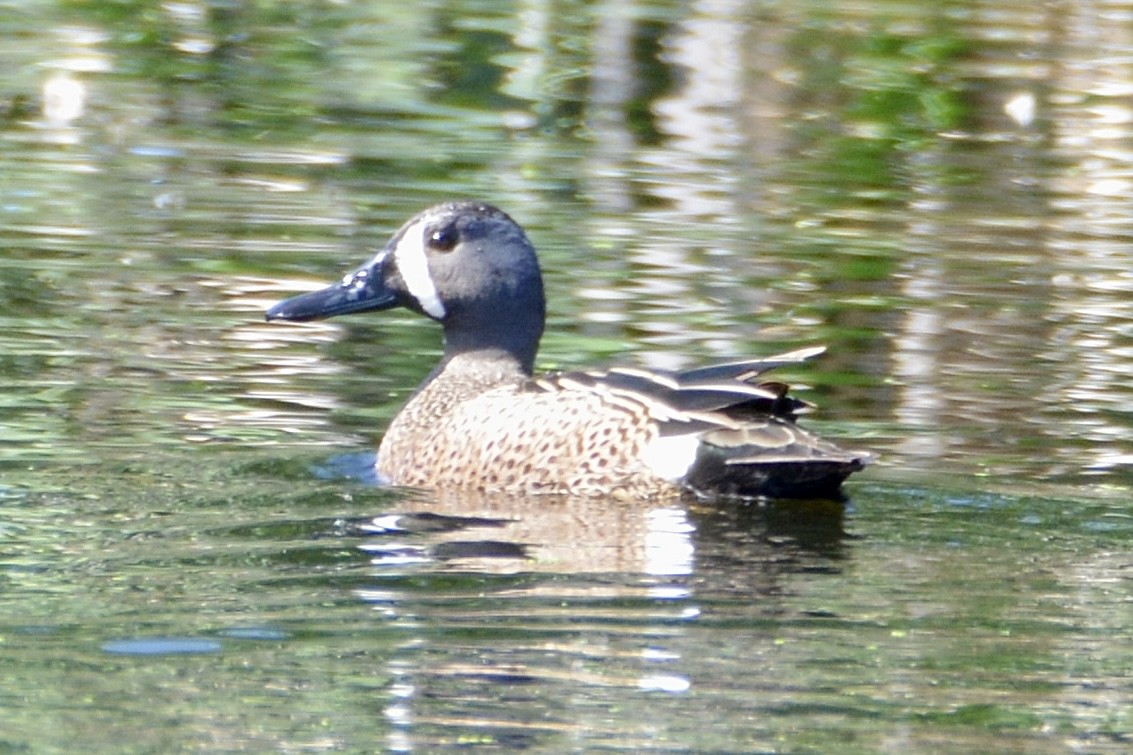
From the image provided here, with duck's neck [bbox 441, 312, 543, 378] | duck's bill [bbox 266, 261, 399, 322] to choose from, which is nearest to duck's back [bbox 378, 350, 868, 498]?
duck's neck [bbox 441, 312, 543, 378]

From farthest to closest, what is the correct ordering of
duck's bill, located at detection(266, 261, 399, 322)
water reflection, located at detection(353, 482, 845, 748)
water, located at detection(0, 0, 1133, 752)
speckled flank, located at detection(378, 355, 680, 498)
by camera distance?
duck's bill, located at detection(266, 261, 399, 322) < speckled flank, located at detection(378, 355, 680, 498) < water, located at detection(0, 0, 1133, 752) < water reflection, located at detection(353, 482, 845, 748)

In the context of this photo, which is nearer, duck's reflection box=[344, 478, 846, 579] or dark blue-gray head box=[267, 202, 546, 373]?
duck's reflection box=[344, 478, 846, 579]

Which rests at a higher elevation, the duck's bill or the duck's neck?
the duck's bill

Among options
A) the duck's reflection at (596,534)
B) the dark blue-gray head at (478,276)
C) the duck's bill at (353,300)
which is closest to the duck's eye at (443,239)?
the dark blue-gray head at (478,276)

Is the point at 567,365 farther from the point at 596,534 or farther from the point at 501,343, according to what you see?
the point at 596,534

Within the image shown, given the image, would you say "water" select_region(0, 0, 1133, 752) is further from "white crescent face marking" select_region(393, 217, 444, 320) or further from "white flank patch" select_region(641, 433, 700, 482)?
"white crescent face marking" select_region(393, 217, 444, 320)

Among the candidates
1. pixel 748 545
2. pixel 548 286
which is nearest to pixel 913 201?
pixel 548 286

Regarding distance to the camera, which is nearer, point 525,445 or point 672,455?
point 672,455

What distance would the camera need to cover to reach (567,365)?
932 cm

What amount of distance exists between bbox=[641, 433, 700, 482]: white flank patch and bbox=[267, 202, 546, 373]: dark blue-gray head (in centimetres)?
121

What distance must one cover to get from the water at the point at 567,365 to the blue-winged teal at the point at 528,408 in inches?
5.7

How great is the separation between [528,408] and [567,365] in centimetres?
174

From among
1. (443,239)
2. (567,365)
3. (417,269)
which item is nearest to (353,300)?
(417,269)

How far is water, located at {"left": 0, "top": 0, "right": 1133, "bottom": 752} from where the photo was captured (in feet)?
16.8
